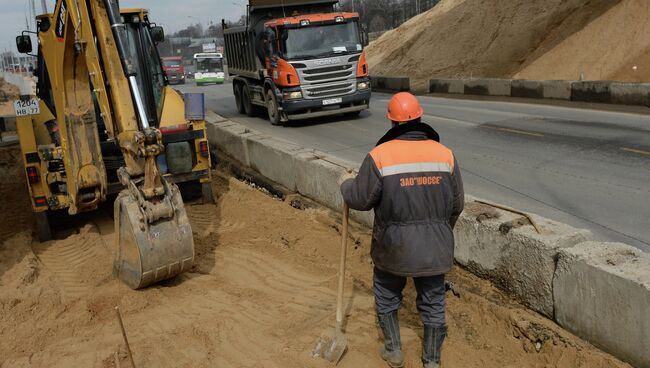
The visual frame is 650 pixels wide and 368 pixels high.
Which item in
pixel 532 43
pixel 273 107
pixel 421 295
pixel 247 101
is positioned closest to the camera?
pixel 421 295

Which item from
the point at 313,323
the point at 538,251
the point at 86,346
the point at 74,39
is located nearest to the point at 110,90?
the point at 74,39

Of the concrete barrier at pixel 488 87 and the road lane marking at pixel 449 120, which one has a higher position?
the concrete barrier at pixel 488 87

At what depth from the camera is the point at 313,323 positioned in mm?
5023

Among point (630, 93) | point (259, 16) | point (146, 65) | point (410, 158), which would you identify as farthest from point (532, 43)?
point (410, 158)

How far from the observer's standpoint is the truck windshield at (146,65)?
9.12 m

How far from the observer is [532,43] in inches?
995

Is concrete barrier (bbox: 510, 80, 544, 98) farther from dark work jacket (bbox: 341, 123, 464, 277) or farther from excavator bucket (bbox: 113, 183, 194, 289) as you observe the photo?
dark work jacket (bbox: 341, 123, 464, 277)

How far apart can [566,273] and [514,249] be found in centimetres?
61

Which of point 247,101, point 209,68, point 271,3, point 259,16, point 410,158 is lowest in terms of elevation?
point 247,101

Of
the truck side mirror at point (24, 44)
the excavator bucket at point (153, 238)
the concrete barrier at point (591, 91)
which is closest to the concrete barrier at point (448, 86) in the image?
the concrete barrier at point (591, 91)

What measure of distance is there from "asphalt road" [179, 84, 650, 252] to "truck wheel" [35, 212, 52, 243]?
19.3 ft

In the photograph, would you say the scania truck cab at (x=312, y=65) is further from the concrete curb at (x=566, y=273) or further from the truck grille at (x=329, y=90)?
the concrete curb at (x=566, y=273)

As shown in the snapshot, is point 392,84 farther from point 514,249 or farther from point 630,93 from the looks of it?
point 514,249

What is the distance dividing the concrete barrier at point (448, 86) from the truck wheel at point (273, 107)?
8.81 m
